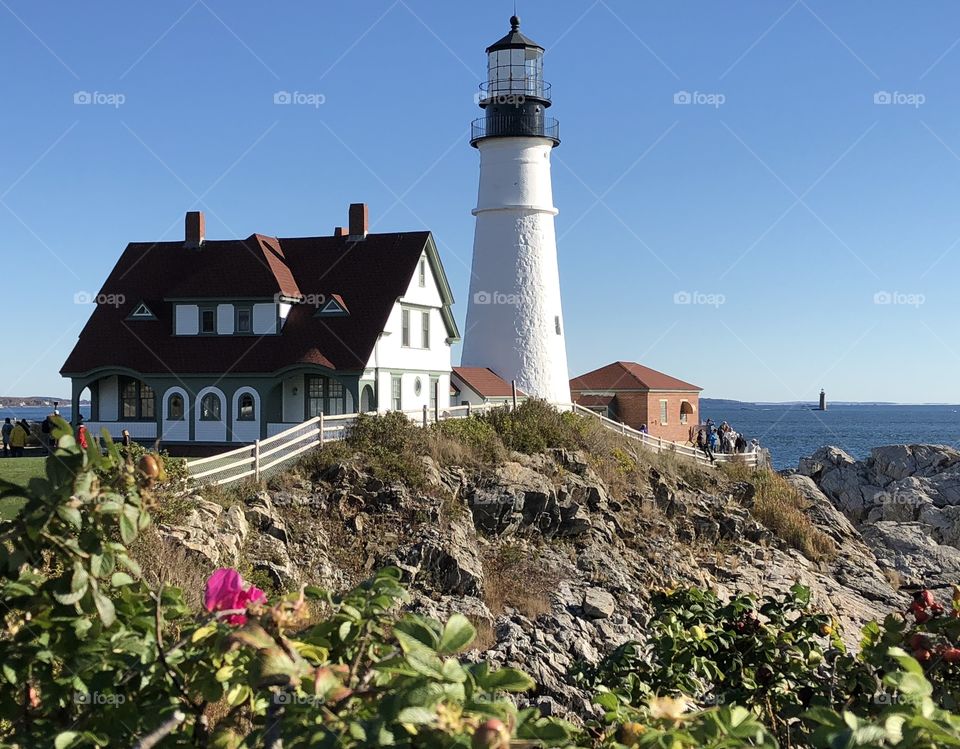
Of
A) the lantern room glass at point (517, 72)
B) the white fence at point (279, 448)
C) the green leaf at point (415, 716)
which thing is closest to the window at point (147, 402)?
the white fence at point (279, 448)

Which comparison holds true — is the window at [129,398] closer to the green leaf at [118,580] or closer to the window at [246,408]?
the window at [246,408]

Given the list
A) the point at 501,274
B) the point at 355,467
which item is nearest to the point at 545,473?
the point at 355,467

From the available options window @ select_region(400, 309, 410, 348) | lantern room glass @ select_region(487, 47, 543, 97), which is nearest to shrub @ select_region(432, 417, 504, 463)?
window @ select_region(400, 309, 410, 348)

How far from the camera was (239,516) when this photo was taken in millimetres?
18781

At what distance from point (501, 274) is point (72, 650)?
113 ft

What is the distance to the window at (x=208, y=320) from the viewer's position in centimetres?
3169

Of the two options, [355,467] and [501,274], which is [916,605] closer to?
[355,467]

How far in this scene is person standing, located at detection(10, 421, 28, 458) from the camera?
28.1 m

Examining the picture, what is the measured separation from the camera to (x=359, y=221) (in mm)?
33844

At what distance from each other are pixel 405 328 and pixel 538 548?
1069 cm

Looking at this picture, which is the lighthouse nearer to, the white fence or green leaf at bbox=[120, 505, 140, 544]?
the white fence

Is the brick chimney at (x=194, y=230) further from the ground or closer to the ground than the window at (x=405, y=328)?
further from the ground

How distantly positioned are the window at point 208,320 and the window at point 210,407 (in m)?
2.19

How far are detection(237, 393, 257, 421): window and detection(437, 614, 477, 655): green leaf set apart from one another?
28.1m
